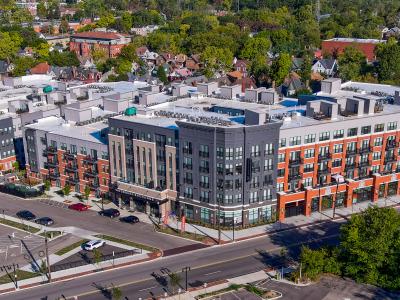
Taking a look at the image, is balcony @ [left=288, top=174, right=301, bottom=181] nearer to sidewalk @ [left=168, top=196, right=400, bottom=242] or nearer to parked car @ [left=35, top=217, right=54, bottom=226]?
sidewalk @ [left=168, top=196, right=400, bottom=242]

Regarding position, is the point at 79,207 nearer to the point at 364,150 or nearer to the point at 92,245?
the point at 92,245

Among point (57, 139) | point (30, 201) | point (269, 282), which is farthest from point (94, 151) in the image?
point (269, 282)

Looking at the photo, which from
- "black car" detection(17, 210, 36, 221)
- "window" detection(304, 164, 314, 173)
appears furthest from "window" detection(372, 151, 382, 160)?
"black car" detection(17, 210, 36, 221)

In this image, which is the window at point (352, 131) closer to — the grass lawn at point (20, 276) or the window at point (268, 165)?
the window at point (268, 165)

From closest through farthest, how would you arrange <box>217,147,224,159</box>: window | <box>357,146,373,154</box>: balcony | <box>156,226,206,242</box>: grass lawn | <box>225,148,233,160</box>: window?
<box>225,148,233,160</box>: window < <box>217,147,224,159</box>: window < <box>156,226,206,242</box>: grass lawn < <box>357,146,373,154</box>: balcony

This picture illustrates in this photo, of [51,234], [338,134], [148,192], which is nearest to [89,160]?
[148,192]

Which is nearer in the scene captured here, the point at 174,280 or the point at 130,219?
the point at 174,280

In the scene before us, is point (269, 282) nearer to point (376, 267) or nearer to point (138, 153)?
point (376, 267)
